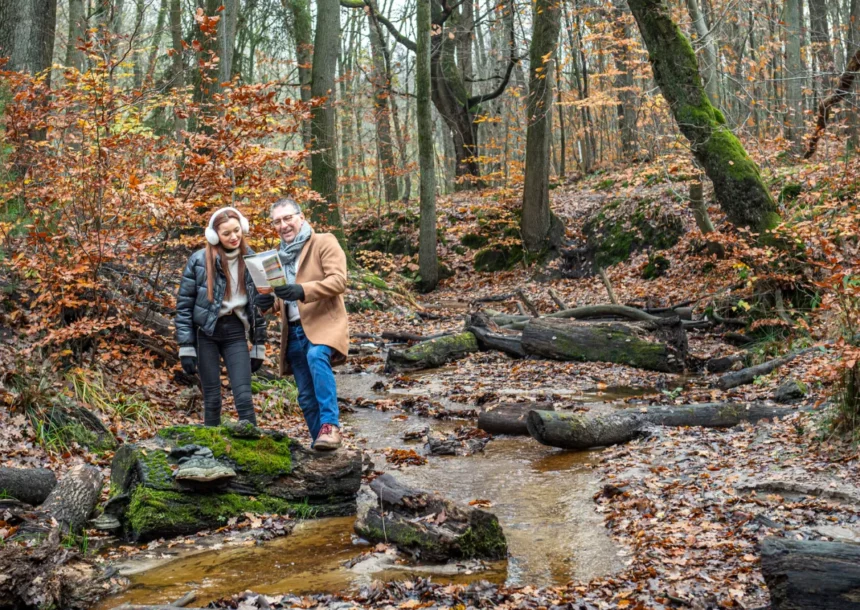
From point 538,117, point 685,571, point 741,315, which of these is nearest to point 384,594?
point 685,571

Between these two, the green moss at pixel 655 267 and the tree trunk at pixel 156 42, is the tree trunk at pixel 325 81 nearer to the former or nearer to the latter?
the tree trunk at pixel 156 42

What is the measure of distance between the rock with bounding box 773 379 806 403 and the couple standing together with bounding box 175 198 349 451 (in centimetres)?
480

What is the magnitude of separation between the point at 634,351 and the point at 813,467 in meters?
5.90

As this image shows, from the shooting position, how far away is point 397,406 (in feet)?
30.9

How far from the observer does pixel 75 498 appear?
4879mm

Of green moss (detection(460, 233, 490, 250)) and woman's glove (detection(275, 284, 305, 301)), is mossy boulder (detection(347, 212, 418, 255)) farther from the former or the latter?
woman's glove (detection(275, 284, 305, 301))

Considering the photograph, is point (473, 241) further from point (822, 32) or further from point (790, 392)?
point (790, 392)

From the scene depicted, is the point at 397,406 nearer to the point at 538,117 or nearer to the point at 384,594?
the point at 384,594

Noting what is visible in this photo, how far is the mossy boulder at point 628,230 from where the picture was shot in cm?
1780

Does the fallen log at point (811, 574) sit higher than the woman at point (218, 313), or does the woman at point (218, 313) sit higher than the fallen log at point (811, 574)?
the woman at point (218, 313)

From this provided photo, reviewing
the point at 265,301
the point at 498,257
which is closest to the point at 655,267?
the point at 498,257

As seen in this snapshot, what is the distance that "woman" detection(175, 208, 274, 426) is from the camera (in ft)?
19.7

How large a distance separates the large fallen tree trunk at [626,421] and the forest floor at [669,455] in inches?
8.5

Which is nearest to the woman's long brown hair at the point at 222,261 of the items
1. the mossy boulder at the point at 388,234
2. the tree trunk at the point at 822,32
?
the tree trunk at the point at 822,32
